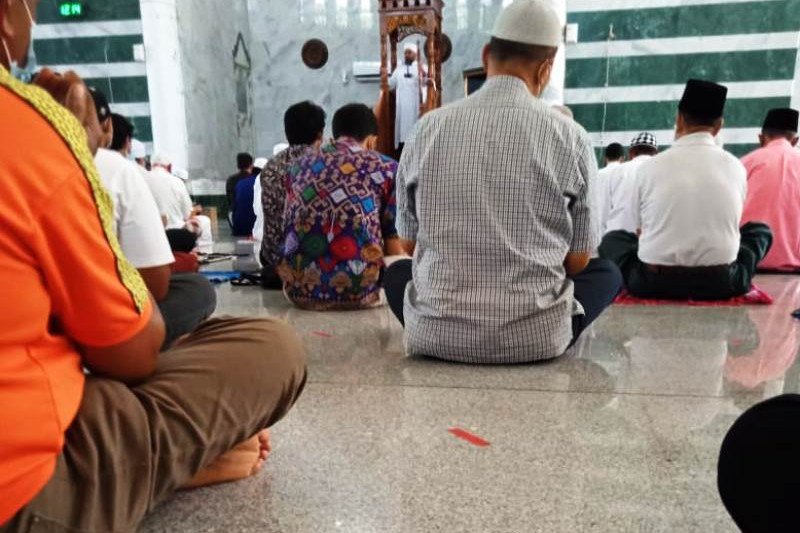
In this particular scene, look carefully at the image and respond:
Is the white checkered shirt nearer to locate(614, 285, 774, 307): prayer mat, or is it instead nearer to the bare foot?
the bare foot

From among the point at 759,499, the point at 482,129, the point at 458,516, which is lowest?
the point at 458,516

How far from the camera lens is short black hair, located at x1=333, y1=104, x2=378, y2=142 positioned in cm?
270

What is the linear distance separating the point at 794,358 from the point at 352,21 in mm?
8585

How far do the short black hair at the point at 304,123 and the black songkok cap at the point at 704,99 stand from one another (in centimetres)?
173

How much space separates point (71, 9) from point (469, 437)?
9175 millimetres

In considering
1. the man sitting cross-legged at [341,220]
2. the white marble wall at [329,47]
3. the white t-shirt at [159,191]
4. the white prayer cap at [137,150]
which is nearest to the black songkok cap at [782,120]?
the man sitting cross-legged at [341,220]

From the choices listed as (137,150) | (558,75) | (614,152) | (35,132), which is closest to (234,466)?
(35,132)

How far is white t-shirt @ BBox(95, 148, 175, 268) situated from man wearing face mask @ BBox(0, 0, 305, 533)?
1.60 ft

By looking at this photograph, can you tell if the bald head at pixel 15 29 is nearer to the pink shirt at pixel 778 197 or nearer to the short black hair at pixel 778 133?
the pink shirt at pixel 778 197

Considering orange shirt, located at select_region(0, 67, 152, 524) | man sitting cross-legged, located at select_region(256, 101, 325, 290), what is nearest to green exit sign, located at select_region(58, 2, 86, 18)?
man sitting cross-legged, located at select_region(256, 101, 325, 290)

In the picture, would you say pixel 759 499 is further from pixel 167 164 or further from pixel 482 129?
pixel 167 164

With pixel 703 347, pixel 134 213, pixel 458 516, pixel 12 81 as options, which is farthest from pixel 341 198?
pixel 12 81

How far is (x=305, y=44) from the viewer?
9.43 metres

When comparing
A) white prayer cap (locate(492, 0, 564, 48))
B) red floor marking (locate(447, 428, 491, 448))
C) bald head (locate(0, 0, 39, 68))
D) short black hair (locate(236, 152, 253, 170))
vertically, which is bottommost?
short black hair (locate(236, 152, 253, 170))
